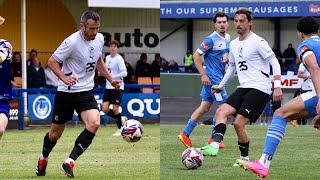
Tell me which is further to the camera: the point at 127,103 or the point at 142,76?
the point at 142,76

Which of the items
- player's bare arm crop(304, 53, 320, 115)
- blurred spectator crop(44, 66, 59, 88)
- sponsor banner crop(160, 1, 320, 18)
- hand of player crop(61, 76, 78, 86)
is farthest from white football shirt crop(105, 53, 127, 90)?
sponsor banner crop(160, 1, 320, 18)

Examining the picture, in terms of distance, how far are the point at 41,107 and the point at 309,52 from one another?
15250 millimetres

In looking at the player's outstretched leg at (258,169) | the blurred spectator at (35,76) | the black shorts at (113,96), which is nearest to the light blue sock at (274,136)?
the player's outstretched leg at (258,169)

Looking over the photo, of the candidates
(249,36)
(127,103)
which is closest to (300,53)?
(249,36)

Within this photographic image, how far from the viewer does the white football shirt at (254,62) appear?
488 inches

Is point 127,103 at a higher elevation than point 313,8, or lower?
lower

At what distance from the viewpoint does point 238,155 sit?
14297 mm

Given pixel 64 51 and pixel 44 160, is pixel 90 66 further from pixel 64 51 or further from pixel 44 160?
pixel 44 160

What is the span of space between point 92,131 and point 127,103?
1445cm

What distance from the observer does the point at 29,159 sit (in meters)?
14.8

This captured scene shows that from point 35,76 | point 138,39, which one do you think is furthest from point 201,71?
point 138,39

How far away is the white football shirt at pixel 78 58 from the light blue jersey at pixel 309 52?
→ 303 centimetres

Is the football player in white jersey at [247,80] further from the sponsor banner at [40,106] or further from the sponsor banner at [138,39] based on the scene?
the sponsor banner at [138,39]

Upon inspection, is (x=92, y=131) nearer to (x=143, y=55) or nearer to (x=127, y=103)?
(x=127, y=103)
